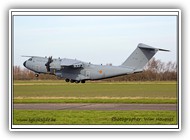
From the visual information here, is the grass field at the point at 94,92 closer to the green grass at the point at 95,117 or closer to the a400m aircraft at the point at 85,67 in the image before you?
the a400m aircraft at the point at 85,67

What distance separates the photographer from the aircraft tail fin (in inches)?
448

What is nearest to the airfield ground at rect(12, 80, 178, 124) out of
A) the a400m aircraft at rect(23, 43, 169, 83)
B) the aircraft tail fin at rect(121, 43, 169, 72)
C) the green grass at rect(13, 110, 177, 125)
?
the green grass at rect(13, 110, 177, 125)

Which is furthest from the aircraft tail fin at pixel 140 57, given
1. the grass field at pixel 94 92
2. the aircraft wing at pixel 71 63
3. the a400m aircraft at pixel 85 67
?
the aircraft wing at pixel 71 63

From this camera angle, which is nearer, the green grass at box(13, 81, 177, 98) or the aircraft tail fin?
the aircraft tail fin

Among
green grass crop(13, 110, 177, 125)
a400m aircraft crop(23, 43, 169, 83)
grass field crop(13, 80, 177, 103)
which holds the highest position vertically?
a400m aircraft crop(23, 43, 169, 83)

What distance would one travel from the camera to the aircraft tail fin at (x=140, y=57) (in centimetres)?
1139

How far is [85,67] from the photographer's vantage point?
11938mm

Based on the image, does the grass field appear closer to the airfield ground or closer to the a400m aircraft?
the airfield ground

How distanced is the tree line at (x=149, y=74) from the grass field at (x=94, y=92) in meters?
0.13

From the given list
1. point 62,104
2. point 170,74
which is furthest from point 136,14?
point 62,104

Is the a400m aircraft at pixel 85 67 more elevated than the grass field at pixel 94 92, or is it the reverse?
the a400m aircraft at pixel 85 67

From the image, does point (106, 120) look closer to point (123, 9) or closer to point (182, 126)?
point (182, 126)

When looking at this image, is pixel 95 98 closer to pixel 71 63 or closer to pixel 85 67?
pixel 85 67

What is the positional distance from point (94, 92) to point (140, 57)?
1500 mm
